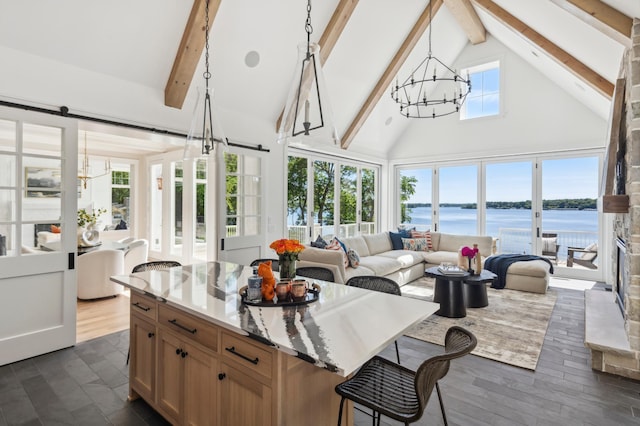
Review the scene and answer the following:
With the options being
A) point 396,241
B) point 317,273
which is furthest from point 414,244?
point 317,273

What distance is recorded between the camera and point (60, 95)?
322 cm

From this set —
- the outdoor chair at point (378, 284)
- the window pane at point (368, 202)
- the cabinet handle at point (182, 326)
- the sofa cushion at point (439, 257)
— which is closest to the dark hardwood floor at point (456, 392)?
the outdoor chair at point (378, 284)

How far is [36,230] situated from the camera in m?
3.10

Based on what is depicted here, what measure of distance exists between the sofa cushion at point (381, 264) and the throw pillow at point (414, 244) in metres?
1.12

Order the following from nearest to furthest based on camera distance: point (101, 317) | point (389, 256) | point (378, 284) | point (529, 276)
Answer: point (378, 284) → point (101, 317) → point (529, 276) → point (389, 256)

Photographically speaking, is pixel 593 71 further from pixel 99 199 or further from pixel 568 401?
pixel 99 199

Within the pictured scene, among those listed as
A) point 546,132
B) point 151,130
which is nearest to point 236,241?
point 151,130

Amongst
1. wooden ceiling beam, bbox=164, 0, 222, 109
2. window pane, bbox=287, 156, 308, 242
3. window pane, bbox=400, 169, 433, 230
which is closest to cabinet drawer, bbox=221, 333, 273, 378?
wooden ceiling beam, bbox=164, 0, 222, 109

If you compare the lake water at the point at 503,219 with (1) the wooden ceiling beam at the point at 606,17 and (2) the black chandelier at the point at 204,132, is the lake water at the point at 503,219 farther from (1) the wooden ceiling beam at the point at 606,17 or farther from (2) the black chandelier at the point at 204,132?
(2) the black chandelier at the point at 204,132

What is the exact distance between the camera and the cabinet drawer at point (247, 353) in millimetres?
1449

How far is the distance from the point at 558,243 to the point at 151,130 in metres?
7.10

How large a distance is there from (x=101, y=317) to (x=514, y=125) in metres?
7.53

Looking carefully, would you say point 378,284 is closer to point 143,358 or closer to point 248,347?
point 248,347

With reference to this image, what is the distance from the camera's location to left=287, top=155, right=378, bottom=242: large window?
20.7 ft
